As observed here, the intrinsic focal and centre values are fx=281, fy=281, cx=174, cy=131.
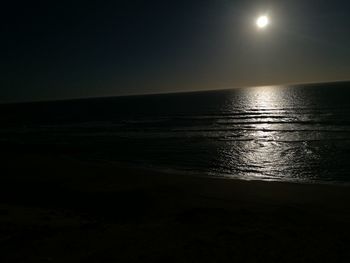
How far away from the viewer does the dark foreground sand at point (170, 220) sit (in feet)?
27.0

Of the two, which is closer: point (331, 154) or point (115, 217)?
point (115, 217)

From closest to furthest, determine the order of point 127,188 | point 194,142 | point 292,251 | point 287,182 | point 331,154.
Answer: point 292,251 < point 127,188 < point 287,182 < point 331,154 < point 194,142

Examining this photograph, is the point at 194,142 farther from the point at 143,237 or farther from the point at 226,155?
the point at 143,237

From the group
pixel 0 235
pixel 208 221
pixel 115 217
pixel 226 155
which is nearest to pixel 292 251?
pixel 208 221

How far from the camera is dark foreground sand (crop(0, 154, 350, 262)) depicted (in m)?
8.22

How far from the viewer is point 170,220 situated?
11.1 meters

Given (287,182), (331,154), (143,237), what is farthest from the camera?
(331,154)

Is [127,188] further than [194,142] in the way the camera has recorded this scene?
No

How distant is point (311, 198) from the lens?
14461 mm

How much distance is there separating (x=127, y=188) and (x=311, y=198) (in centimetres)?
1007

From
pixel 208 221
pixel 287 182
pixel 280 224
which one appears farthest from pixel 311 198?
pixel 208 221

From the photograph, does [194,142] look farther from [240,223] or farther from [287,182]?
[240,223]

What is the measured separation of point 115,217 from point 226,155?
17.1 m

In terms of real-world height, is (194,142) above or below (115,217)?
above
